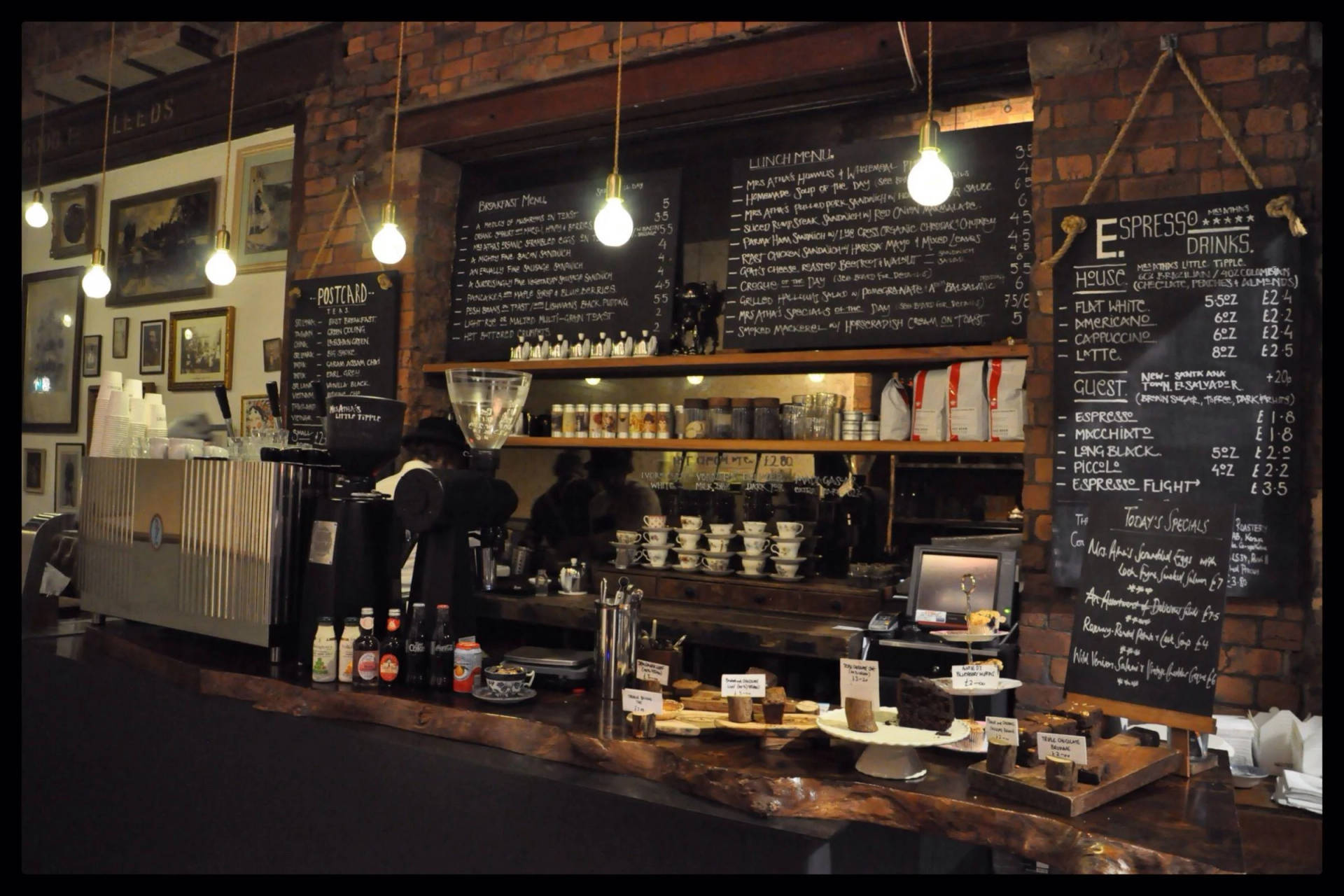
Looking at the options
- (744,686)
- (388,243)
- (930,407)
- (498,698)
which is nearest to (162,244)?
(388,243)

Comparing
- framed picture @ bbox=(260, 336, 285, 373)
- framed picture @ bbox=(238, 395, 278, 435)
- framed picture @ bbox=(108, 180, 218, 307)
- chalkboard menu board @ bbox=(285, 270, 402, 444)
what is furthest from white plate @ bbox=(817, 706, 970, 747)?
framed picture @ bbox=(108, 180, 218, 307)

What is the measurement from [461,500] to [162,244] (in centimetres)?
481

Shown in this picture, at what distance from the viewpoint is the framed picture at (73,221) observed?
6848mm

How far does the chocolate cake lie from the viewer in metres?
1.92

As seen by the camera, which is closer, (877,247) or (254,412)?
(877,247)

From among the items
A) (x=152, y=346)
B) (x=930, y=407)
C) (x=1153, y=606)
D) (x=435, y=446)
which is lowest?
(x=1153, y=606)

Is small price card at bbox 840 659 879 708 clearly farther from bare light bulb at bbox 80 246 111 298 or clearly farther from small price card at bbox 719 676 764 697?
bare light bulb at bbox 80 246 111 298

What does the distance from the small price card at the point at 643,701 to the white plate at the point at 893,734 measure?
329mm

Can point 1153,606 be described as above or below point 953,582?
above

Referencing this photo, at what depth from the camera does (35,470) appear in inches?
279

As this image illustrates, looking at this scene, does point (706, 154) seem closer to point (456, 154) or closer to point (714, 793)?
point (456, 154)

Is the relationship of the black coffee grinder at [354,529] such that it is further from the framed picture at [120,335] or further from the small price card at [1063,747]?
the framed picture at [120,335]

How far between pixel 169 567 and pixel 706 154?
9.48 ft

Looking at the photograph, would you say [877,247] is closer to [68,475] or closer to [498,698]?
[498,698]
